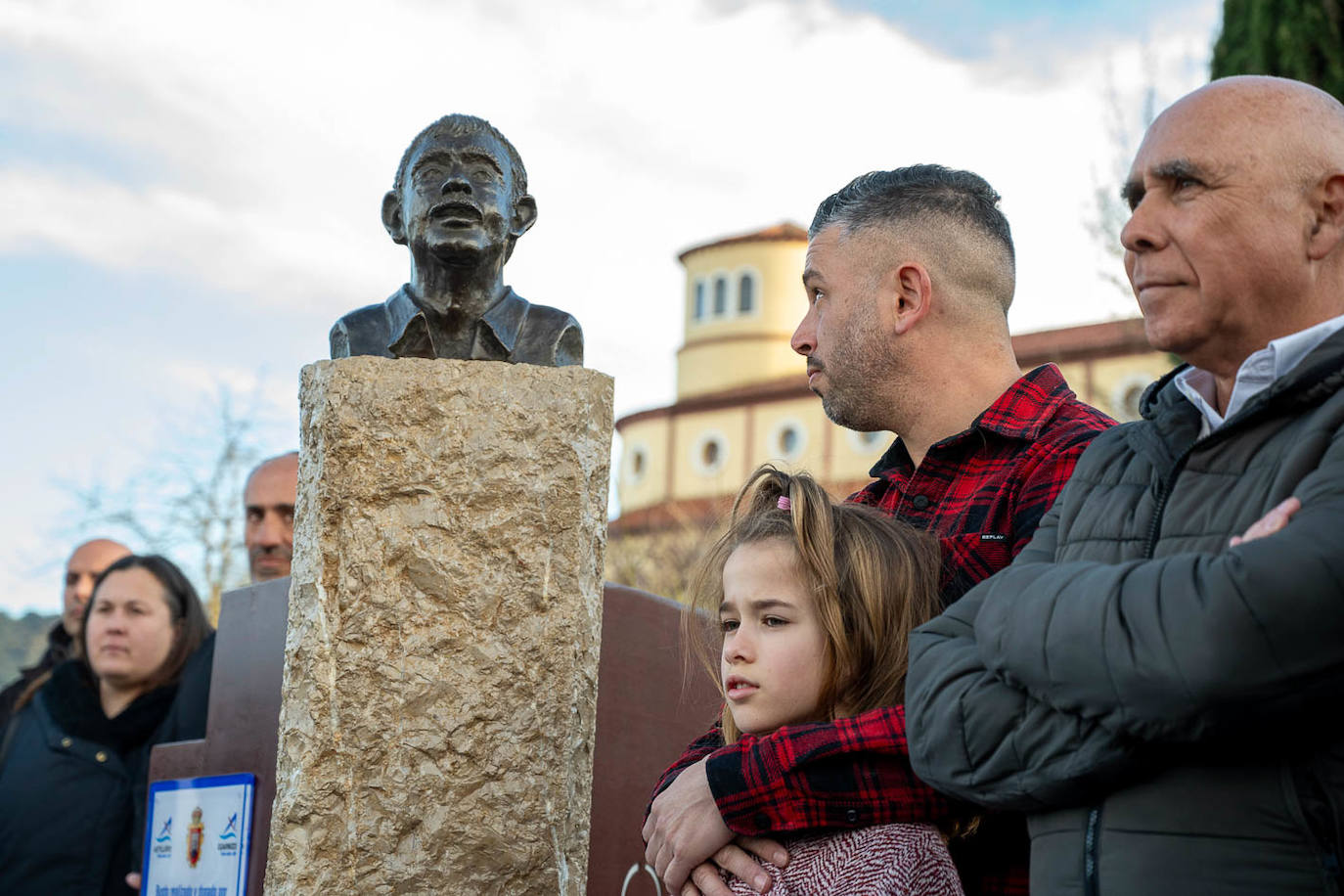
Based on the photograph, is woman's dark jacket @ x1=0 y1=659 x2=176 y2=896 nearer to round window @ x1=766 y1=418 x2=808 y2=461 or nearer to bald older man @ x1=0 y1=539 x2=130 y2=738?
bald older man @ x1=0 y1=539 x2=130 y2=738

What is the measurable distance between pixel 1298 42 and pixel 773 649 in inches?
445

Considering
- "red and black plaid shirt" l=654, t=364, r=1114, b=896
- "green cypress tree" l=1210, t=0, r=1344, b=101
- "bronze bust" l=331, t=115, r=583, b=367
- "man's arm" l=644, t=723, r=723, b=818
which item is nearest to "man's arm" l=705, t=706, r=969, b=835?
"red and black plaid shirt" l=654, t=364, r=1114, b=896

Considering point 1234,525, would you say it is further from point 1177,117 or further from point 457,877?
point 457,877

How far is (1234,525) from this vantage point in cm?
183

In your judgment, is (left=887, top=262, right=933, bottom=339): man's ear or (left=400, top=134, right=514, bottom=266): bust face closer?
(left=887, top=262, right=933, bottom=339): man's ear

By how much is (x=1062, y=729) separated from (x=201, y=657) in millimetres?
3922

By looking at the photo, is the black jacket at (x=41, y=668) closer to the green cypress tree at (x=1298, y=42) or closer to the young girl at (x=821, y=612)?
the young girl at (x=821, y=612)

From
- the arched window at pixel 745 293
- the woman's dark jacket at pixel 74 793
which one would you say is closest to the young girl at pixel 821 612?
the woman's dark jacket at pixel 74 793

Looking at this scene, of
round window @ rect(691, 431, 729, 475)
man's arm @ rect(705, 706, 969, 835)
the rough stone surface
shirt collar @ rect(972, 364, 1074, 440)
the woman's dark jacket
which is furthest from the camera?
round window @ rect(691, 431, 729, 475)

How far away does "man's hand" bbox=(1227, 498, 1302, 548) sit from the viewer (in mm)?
1699

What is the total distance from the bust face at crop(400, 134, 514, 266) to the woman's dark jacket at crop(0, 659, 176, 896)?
2.05 m

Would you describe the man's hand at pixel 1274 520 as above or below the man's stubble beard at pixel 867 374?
below

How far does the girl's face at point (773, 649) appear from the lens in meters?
2.38

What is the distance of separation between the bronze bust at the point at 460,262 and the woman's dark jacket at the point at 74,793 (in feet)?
5.64
